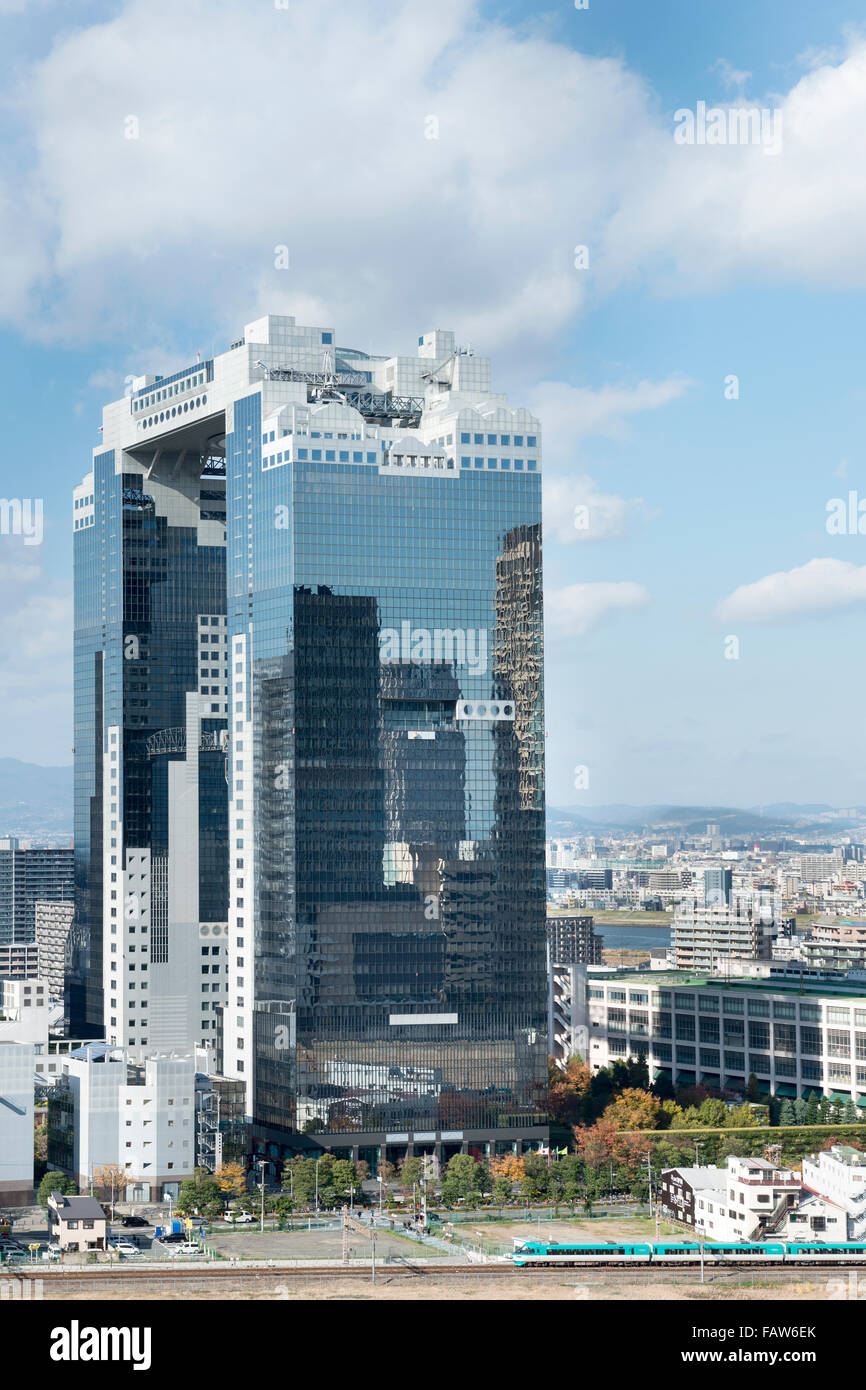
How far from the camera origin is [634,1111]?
14400 centimetres

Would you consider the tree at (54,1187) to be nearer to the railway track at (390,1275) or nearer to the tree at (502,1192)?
the railway track at (390,1275)

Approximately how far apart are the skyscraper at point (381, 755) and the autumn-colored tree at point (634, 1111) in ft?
17.8

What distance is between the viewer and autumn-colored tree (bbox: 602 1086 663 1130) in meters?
142

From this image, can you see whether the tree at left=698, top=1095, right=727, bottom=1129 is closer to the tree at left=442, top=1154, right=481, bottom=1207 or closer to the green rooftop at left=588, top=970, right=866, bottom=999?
the tree at left=442, top=1154, right=481, bottom=1207

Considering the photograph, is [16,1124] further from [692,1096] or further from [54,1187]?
[692,1096]

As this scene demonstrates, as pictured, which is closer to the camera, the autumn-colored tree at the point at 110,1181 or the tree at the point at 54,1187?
the tree at the point at 54,1187

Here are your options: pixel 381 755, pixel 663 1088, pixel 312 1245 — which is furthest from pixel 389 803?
pixel 663 1088

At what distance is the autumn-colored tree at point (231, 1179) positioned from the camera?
127 metres

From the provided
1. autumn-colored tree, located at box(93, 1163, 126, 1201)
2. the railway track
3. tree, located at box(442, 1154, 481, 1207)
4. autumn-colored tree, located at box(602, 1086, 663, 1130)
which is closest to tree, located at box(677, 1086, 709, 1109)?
autumn-colored tree, located at box(602, 1086, 663, 1130)

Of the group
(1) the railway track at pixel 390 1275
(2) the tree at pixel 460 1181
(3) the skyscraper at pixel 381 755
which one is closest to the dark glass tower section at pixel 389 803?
(3) the skyscraper at pixel 381 755

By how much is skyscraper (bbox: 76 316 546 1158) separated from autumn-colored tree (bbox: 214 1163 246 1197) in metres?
6.66

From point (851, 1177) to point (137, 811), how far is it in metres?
67.1
